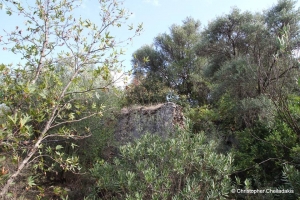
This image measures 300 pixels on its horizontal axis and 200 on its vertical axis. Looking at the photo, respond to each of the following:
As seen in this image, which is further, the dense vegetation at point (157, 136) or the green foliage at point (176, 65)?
the green foliage at point (176, 65)

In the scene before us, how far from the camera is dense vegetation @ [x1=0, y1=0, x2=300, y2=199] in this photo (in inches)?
98.8

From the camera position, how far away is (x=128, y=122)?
8180mm

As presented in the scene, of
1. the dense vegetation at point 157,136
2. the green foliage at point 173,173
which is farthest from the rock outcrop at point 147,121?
the green foliage at point 173,173

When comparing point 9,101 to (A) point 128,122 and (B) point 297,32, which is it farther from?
(B) point 297,32

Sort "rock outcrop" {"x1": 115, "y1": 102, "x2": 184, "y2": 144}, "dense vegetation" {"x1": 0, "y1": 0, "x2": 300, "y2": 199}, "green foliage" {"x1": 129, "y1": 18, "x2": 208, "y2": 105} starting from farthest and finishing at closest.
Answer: "green foliage" {"x1": 129, "y1": 18, "x2": 208, "y2": 105} < "rock outcrop" {"x1": 115, "y1": 102, "x2": 184, "y2": 144} < "dense vegetation" {"x1": 0, "y1": 0, "x2": 300, "y2": 199}

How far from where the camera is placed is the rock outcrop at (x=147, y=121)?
699 centimetres

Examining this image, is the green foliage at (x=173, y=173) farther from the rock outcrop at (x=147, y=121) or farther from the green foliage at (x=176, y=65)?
the green foliage at (x=176, y=65)

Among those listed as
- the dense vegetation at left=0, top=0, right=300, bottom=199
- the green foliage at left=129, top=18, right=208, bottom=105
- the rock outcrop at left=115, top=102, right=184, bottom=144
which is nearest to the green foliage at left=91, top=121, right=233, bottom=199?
the dense vegetation at left=0, top=0, right=300, bottom=199

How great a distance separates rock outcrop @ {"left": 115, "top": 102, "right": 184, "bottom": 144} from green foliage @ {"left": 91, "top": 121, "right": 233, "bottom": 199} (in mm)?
2964

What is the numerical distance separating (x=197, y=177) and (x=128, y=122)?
5.14m

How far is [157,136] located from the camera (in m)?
4.10

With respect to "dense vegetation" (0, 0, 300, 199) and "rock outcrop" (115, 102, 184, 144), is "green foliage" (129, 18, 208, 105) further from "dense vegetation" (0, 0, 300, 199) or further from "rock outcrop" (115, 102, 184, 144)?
"rock outcrop" (115, 102, 184, 144)

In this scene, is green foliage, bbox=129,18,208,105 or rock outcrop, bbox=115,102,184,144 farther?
green foliage, bbox=129,18,208,105

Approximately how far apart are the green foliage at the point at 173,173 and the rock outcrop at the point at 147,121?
9.73 ft
